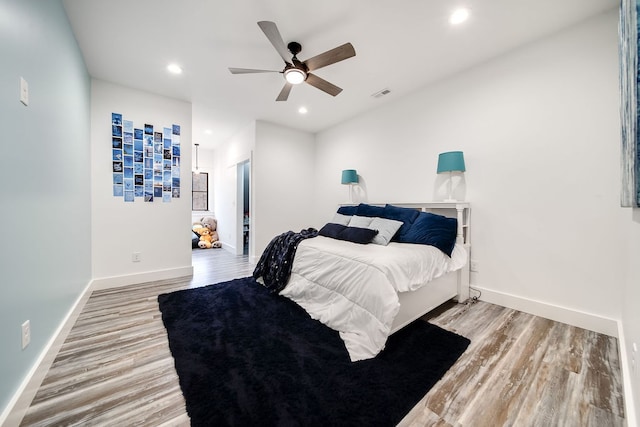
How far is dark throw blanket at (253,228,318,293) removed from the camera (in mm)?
2717

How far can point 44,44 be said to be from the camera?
1593 millimetres

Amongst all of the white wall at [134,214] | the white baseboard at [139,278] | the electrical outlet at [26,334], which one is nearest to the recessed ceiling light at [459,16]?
the white wall at [134,214]

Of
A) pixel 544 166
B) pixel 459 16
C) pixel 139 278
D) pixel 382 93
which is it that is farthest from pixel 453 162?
pixel 139 278

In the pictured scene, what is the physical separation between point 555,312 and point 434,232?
123 centimetres

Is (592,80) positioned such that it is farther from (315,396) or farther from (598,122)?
(315,396)

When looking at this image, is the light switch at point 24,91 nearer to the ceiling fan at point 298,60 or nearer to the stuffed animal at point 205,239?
the ceiling fan at point 298,60

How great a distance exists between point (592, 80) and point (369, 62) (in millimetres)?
1944

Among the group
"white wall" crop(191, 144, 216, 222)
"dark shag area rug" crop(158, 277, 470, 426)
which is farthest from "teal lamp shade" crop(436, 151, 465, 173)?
"white wall" crop(191, 144, 216, 222)

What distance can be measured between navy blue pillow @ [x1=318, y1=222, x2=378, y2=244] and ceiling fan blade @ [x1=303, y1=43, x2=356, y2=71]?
1.70 meters

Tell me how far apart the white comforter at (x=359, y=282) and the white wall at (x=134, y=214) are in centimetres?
198

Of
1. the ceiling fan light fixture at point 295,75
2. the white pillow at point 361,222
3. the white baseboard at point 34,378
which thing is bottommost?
the white baseboard at point 34,378

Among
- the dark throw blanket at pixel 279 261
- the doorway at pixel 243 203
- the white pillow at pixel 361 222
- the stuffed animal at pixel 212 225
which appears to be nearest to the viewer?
the dark throw blanket at pixel 279 261

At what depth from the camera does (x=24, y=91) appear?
1.31 meters

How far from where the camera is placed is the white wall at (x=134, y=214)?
9.72 ft
